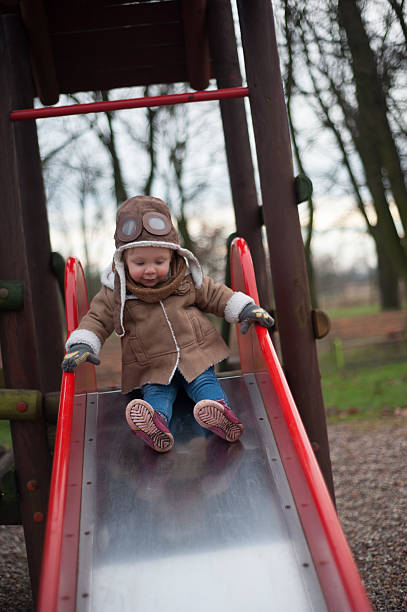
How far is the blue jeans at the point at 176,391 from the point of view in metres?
2.50

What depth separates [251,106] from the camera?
298 centimetres

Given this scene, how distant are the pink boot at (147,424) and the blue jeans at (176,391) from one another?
214 mm

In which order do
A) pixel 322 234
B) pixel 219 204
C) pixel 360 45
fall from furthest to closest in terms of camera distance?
pixel 322 234
pixel 219 204
pixel 360 45

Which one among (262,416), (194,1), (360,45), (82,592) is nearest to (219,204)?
(360,45)

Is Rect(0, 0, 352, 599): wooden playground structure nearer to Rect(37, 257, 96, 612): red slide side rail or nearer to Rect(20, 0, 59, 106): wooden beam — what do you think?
Rect(20, 0, 59, 106): wooden beam

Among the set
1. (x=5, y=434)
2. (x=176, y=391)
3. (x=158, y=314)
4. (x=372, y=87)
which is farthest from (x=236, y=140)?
(x=5, y=434)

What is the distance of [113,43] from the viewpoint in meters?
4.08

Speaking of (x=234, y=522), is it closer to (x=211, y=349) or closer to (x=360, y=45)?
(x=211, y=349)

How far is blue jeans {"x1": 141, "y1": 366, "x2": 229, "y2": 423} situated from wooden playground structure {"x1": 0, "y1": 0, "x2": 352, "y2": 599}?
22.3 inches

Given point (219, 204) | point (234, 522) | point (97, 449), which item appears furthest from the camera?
point (219, 204)

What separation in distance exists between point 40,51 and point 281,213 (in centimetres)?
209

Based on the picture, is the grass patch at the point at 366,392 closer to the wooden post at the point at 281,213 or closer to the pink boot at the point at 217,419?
the wooden post at the point at 281,213

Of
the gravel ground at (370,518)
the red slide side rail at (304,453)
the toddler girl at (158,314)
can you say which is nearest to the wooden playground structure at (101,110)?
the red slide side rail at (304,453)

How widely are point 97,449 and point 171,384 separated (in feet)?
1.50
